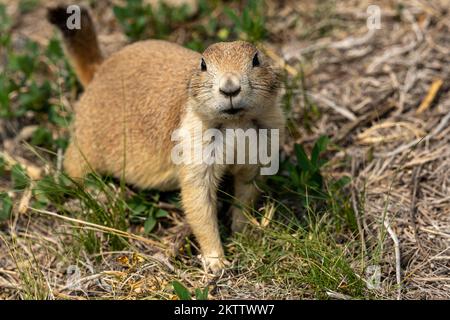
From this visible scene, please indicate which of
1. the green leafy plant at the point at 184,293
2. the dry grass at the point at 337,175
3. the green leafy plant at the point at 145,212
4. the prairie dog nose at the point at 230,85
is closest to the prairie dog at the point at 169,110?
the prairie dog nose at the point at 230,85

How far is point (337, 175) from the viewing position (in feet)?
18.0

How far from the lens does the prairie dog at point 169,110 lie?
13.7 feet

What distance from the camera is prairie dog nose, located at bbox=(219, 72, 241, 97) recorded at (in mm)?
3939

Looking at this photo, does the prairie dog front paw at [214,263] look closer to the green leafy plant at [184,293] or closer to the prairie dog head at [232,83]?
the green leafy plant at [184,293]

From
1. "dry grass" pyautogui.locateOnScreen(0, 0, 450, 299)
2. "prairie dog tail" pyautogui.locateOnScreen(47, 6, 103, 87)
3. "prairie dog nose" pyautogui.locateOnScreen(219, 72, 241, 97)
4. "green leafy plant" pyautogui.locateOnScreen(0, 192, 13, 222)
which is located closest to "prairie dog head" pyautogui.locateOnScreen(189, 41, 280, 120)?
"prairie dog nose" pyautogui.locateOnScreen(219, 72, 241, 97)

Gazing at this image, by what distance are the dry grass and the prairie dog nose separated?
1.13m

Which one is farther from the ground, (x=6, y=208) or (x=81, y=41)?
(x=81, y=41)

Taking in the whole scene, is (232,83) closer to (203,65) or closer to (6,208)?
(203,65)

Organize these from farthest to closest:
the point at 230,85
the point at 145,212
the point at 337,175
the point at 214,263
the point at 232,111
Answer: the point at 337,175, the point at 145,212, the point at 214,263, the point at 232,111, the point at 230,85

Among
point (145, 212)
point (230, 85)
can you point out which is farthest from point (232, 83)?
point (145, 212)

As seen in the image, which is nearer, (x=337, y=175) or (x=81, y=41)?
(x=337, y=175)

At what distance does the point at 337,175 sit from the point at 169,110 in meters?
1.58
